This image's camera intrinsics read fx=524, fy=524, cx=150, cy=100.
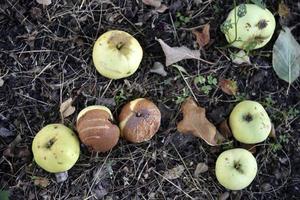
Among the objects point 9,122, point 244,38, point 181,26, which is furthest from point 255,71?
point 9,122

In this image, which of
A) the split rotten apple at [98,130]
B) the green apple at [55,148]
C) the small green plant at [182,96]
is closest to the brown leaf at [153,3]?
the small green plant at [182,96]

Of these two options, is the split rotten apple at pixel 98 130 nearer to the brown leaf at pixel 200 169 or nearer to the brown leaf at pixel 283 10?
the brown leaf at pixel 200 169

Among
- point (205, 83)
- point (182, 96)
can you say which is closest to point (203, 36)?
point (205, 83)

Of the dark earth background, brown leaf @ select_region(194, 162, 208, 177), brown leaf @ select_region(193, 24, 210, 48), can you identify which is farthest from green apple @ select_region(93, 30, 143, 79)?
brown leaf @ select_region(194, 162, 208, 177)

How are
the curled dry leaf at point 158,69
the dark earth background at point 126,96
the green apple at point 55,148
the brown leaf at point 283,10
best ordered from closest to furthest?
the green apple at point 55,148
the dark earth background at point 126,96
the curled dry leaf at point 158,69
the brown leaf at point 283,10

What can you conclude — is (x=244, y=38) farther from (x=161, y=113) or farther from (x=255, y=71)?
(x=161, y=113)
